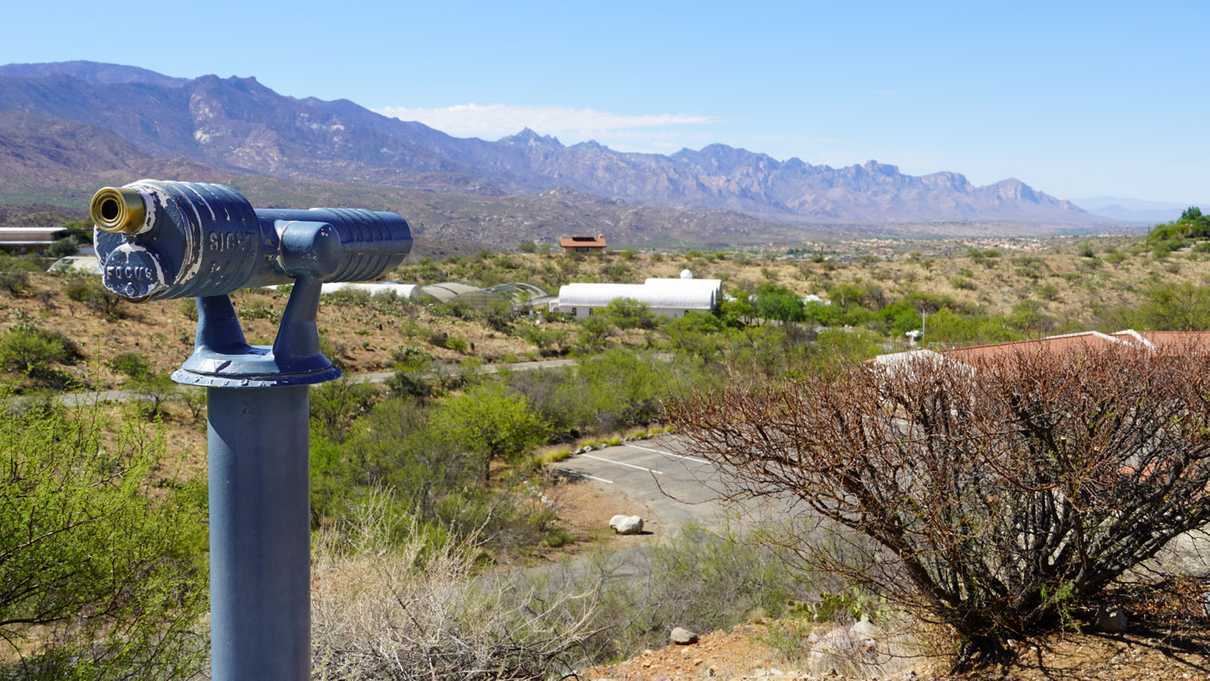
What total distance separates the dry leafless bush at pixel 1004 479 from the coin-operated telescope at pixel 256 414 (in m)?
4.35

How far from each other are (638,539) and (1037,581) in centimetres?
1182

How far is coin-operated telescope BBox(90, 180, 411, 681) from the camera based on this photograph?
10.3 ft

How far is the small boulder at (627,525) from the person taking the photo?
18.7 meters

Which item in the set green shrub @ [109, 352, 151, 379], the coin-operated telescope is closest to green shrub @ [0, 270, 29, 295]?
green shrub @ [109, 352, 151, 379]

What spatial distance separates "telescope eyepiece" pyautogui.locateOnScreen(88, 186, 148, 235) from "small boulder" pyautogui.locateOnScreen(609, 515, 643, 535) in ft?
53.6

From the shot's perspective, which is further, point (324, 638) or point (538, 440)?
point (538, 440)

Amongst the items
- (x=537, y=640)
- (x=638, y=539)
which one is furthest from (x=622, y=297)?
(x=537, y=640)

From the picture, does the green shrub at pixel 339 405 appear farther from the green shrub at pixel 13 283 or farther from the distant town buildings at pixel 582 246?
the distant town buildings at pixel 582 246

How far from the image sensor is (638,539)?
18281 mm

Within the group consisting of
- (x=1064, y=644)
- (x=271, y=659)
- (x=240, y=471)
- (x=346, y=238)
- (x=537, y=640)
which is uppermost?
(x=346, y=238)

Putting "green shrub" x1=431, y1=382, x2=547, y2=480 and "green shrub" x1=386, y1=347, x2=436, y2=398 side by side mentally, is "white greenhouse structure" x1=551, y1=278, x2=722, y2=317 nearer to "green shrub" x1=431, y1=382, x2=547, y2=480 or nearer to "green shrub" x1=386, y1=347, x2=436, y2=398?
"green shrub" x1=386, y1=347, x2=436, y2=398

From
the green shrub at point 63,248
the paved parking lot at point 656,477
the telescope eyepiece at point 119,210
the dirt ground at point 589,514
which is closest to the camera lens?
the telescope eyepiece at point 119,210

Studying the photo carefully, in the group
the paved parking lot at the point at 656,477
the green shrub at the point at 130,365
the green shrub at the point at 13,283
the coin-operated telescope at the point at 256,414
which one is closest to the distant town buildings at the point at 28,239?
the green shrub at the point at 13,283

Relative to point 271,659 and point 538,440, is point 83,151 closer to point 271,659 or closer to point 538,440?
point 538,440
